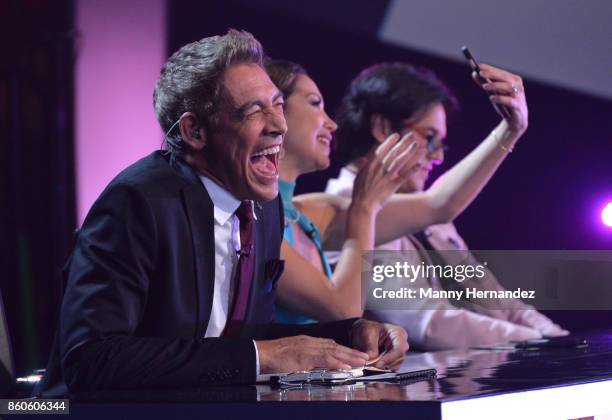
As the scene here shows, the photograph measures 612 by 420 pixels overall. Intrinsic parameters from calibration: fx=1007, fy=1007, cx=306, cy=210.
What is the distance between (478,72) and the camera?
301 centimetres

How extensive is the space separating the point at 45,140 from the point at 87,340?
2334 mm

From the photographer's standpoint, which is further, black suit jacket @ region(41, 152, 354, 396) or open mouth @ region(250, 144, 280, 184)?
open mouth @ region(250, 144, 280, 184)

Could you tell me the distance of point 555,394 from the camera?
1462mm

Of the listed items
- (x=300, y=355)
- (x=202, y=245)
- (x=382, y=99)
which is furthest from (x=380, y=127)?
(x=300, y=355)

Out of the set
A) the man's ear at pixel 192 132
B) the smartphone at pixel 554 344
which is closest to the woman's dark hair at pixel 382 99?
the smartphone at pixel 554 344

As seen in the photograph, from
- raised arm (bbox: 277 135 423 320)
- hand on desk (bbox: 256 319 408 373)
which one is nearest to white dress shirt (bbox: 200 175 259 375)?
hand on desk (bbox: 256 319 408 373)

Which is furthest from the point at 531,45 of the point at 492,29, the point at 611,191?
the point at 611,191

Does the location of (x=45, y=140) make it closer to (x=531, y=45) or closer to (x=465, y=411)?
(x=531, y=45)

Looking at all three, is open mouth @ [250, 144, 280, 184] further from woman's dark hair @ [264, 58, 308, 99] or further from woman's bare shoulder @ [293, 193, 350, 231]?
woman's bare shoulder @ [293, 193, 350, 231]

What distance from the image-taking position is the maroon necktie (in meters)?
1.90

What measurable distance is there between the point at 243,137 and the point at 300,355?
0.55 metres

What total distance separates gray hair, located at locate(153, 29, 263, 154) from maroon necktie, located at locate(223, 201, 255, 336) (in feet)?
0.66

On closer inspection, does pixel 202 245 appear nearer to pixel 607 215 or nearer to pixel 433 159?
pixel 433 159

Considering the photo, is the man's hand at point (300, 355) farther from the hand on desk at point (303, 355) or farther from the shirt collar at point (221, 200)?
the shirt collar at point (221, 200)
